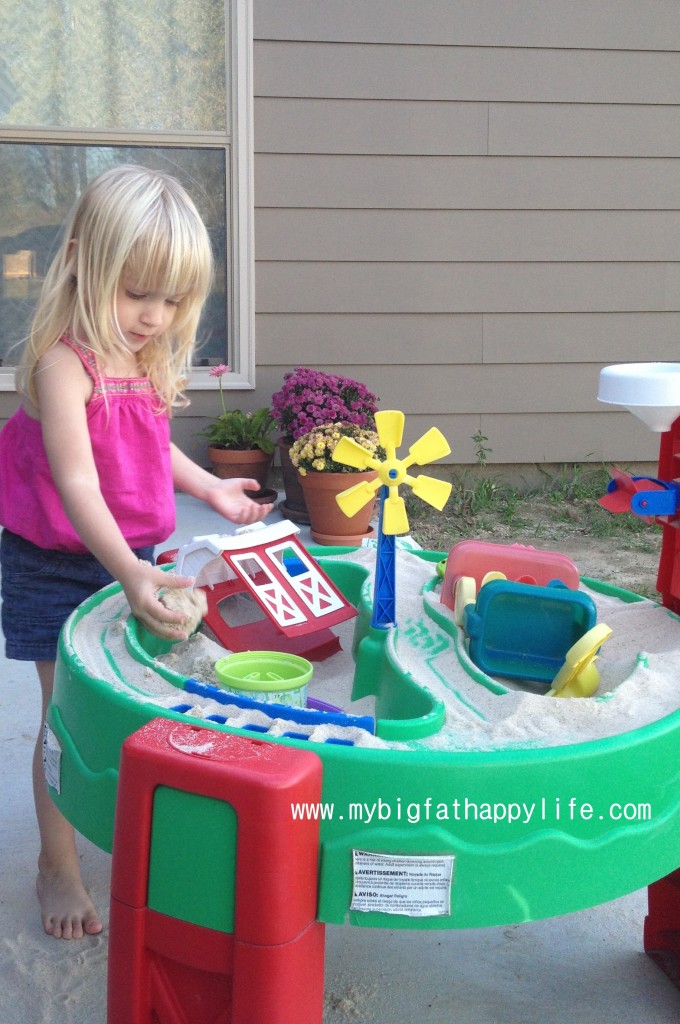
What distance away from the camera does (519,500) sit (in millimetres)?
4812

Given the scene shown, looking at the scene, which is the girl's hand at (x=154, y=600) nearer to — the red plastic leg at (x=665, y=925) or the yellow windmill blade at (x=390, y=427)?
the yellow windmill blade at (x=390, y=427)

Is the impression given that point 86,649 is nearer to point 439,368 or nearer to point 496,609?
point 496,609

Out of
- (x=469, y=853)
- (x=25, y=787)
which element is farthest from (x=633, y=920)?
(x=25, y=787)

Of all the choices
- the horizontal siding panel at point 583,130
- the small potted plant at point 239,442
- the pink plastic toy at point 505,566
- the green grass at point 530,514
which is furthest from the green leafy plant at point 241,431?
the pink plastic toy at point 505,566

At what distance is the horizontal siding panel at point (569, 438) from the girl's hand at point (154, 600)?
3.48 metres

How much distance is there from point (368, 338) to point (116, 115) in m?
1.50

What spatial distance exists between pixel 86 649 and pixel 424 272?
346 cm

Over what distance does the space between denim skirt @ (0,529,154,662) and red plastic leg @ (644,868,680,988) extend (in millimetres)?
1150

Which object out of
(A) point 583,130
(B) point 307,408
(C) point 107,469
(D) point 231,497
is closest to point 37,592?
(C) point 107,469

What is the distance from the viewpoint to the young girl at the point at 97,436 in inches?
62.3

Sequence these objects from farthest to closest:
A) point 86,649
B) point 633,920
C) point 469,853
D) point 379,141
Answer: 1. point 379,141
2. point 633,920
3. point 86,649
4. point 469,853

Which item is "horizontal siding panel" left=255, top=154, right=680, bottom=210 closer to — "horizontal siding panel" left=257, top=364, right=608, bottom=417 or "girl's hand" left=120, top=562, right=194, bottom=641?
"horizontal siding panel" left=257, top=364, right=608, bottom=417

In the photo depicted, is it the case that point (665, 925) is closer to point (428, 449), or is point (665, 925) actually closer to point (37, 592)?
point (428, 449)

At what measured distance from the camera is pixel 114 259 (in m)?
1.59
